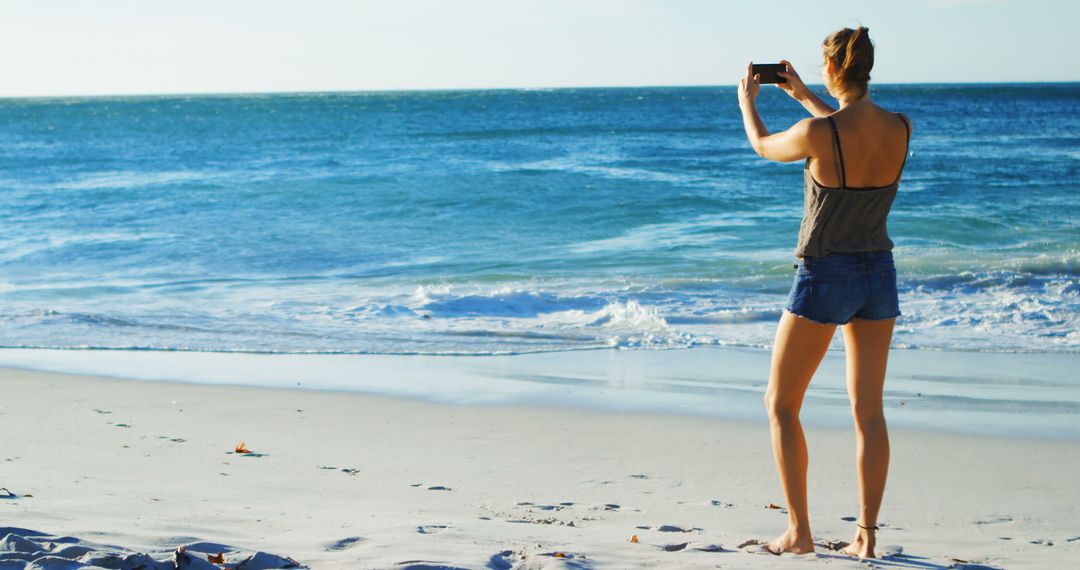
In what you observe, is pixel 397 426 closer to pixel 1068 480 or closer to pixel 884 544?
pixel 884 544

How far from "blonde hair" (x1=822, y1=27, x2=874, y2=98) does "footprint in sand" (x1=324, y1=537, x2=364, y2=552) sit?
202cm

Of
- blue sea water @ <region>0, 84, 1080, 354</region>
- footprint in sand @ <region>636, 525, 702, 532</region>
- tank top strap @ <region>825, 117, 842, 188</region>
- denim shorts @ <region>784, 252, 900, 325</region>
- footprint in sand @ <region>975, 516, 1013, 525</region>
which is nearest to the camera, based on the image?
tank top strap @ <region>825, 117, 842, 188</region>

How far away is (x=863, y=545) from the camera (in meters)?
3.20

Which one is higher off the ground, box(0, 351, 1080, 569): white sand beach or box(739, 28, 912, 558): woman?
box(739, 28, 912, 558): woman

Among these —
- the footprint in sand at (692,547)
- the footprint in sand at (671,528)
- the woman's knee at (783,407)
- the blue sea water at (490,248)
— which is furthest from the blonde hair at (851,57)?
the blue sea water at (490,248)

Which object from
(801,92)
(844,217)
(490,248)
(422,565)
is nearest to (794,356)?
(844,217)

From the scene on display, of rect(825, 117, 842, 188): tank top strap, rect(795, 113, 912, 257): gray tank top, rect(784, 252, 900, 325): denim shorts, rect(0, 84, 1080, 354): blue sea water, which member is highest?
rect(825, 117, 842, 188): tank top strap

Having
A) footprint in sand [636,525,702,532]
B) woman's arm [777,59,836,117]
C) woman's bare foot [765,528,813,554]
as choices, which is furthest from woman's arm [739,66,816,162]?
footprint in sand [636,525,702,532]

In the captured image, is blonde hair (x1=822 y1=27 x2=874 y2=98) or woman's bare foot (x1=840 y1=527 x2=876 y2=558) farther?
woman's bare foot (x1=840 y1=527 x2=876 y2=558)

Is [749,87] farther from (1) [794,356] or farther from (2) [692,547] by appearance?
(2) [692,547]

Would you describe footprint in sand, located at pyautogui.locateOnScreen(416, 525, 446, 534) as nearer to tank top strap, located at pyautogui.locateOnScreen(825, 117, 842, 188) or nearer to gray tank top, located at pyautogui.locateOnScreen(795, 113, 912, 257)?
gray tank top, located at pyautogui.locateOnScreen(795, 113, 912, 257)

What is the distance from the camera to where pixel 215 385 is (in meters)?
6.29

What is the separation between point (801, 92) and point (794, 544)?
1437 mm

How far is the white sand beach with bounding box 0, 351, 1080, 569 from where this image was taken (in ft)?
10.4
